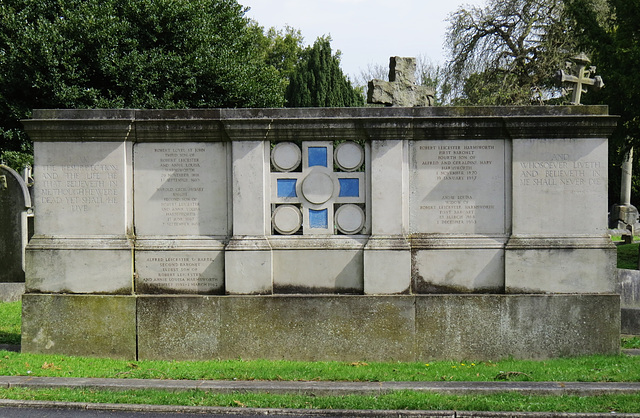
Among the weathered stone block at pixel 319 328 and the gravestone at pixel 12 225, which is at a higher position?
the gravestone at pixel 12 225

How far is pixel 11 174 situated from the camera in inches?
506

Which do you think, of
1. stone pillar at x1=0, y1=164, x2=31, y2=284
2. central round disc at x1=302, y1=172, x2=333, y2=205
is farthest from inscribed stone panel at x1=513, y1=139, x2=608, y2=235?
stone pillar at x1=0, y1=164, x2=31, y2=284

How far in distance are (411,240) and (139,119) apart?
355 centimetres

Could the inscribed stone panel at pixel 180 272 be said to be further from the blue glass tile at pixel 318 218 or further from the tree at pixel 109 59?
the tree at pixel 109 59

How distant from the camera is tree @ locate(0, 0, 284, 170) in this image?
732 inches

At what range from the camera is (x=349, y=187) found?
8.24 metres

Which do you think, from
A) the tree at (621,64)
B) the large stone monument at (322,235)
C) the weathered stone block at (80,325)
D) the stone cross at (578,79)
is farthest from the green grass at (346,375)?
the tree at (621,64)

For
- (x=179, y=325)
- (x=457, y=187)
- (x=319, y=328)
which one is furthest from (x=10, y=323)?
(x=457, y=187)

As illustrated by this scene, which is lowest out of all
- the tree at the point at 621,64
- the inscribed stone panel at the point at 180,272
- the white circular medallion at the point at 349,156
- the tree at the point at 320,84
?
the inscribed stone panel at the point at 180,272

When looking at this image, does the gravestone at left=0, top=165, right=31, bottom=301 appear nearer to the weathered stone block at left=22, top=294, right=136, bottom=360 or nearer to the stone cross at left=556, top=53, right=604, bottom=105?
the weathered stone block at left=22, top=294, right=136, bottom=360

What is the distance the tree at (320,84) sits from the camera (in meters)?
33.9

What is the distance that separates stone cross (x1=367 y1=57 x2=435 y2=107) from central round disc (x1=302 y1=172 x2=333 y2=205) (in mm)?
1246

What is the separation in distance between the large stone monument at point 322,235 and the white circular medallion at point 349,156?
17 mm

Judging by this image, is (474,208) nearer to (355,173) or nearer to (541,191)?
(541,191)
